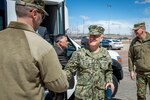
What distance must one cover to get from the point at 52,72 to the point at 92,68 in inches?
Result: 76.5

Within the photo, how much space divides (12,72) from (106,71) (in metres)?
2.27

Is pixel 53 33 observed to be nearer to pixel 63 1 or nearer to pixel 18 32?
pixel 63 1

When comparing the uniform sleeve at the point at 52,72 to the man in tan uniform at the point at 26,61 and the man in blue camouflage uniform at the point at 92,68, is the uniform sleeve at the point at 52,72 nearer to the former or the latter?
the man in tan uniform at the point at 26,61

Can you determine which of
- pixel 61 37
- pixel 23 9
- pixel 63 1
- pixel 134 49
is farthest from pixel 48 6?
pixel 23 9

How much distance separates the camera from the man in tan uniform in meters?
2.32

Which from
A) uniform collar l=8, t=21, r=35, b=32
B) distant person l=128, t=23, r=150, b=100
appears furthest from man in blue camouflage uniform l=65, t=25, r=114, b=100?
distant person l=128, t=23, r=150, b=100

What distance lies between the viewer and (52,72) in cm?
239

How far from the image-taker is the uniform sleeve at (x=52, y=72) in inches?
92.6

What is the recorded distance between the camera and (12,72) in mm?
2336

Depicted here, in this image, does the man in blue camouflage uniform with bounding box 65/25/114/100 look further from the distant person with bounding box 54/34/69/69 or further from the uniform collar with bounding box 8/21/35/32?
the uniform collar with bounding box 8/21/35/32

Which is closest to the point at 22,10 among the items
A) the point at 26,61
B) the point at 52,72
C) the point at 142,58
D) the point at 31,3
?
the point at 31,3

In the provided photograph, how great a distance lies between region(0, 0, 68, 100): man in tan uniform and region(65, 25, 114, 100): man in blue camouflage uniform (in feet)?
6.12

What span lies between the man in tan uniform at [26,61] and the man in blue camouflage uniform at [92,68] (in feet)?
6.12

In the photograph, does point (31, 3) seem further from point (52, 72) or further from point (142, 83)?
point (142, 83)
